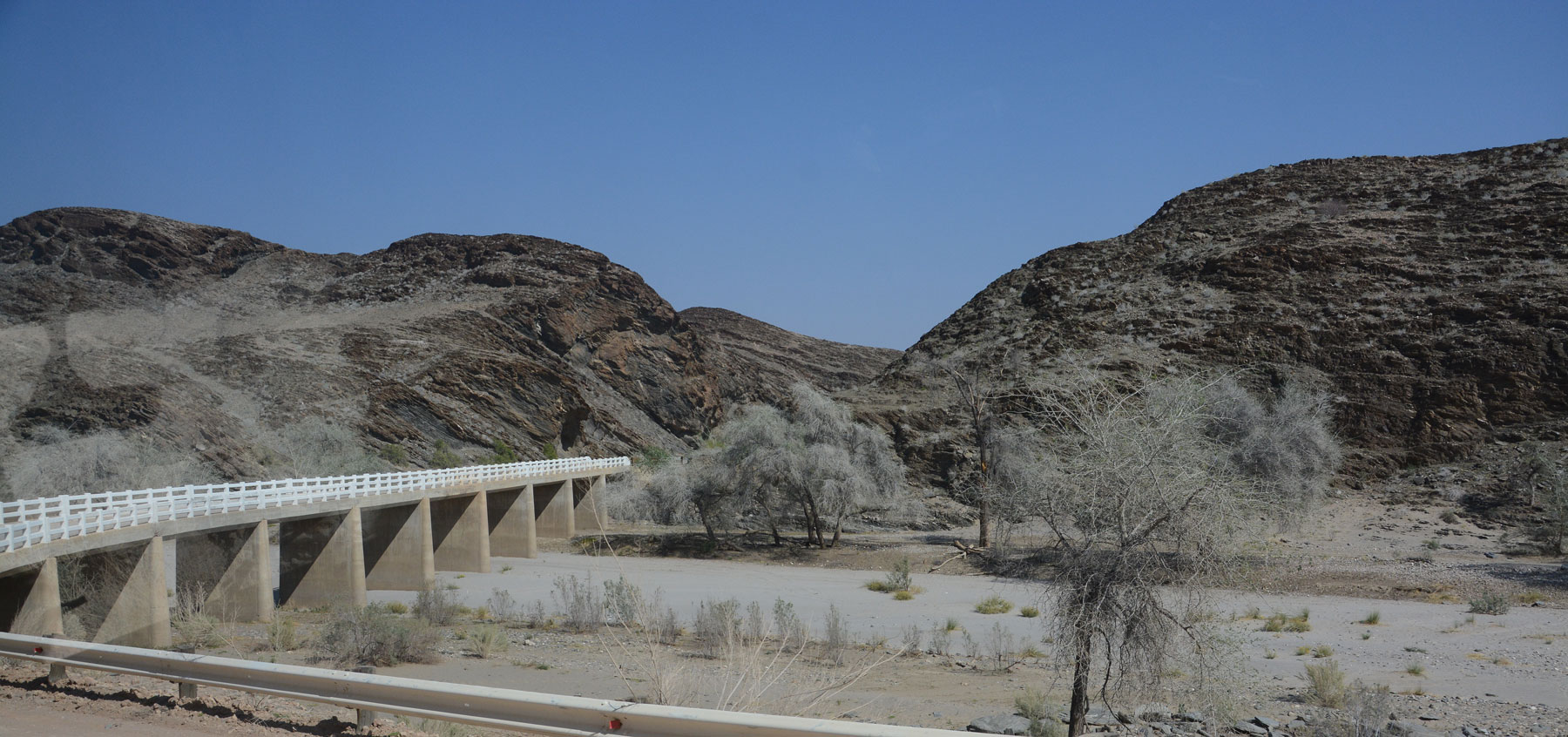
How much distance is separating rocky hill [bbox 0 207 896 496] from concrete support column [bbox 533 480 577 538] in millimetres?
12766

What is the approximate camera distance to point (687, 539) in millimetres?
40469

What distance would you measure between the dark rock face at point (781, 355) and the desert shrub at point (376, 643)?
106393mm

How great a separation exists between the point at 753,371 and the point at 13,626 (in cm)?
11221

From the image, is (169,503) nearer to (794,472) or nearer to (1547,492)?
(794,472)

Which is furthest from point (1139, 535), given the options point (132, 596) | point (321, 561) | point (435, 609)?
point (321, 561)

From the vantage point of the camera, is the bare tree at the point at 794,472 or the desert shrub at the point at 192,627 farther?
the bare tree at the point at 794,472

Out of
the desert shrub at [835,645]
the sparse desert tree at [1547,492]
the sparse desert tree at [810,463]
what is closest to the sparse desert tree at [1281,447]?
the sparse desert tree at [1547,492]

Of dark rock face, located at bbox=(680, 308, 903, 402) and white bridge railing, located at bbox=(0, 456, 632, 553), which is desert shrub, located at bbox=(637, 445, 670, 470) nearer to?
white bridge railing, located at bbox=(0, 456, 632, 553)

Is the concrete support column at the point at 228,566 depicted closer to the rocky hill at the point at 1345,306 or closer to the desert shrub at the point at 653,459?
the rocky hill at the point at 1345,306

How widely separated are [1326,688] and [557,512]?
37.2 m

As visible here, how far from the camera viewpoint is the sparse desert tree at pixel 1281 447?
1252 inches

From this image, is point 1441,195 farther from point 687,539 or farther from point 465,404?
point 465,404

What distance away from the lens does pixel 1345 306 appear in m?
56.8

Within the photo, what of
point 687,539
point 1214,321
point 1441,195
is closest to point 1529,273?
point 1441,195
